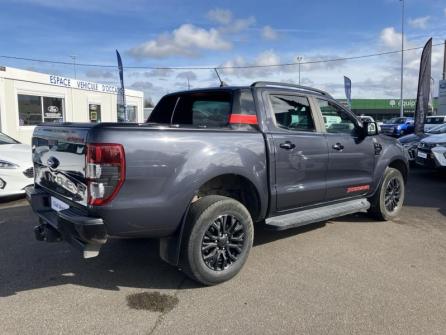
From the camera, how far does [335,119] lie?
5.41m

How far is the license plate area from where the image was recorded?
12.5ft

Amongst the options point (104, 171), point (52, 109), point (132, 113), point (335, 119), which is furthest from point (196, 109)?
point (132, 113)

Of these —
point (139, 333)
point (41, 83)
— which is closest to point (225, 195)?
point (139, 333)

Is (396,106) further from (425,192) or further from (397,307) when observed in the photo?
(397,307)

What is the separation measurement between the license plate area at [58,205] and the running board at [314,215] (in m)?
2.00

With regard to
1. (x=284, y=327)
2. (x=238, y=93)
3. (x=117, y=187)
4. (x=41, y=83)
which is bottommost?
(x=284, y=327)

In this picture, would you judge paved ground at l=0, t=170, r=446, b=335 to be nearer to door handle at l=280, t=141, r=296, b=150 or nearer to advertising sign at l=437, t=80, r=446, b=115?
door handle at l=280, t=141, r=296, b=150

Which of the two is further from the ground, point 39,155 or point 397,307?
point 39,155

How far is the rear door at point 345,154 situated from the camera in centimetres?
516

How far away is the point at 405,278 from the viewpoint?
13.6ft

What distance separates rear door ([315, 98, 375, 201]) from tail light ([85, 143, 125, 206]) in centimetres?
268

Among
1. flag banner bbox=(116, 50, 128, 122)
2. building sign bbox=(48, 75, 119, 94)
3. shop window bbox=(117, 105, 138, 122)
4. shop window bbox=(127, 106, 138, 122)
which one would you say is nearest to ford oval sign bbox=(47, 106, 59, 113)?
building sign bbox=(48, 75, 119, 94)

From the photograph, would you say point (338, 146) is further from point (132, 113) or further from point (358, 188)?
point (132, 113)

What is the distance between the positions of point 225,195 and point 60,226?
5.33ft
